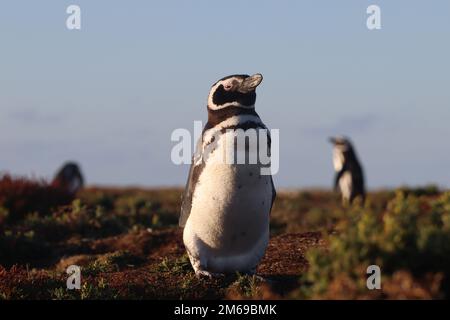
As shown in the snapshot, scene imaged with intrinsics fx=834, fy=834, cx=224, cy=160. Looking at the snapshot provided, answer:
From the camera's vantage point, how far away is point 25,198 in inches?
766

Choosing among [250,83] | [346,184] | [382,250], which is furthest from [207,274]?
[346,184]

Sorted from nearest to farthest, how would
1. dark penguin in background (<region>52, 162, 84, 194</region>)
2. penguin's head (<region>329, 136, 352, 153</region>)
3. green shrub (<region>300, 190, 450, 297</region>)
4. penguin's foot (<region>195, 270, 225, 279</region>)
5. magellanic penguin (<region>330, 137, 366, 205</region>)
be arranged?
green shrub (<region>300, 190, 450, 297</region>), penguin's foot (<region>195, 270, 225, 279</region>), magellanic penguin (<region>330, 137, 366, 205</region>), penguin's head (<region>329, 136, 352, 153</region>), dark penguin in background (<region>52, 162, 84, 194</region>)

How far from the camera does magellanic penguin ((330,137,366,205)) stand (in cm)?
2245

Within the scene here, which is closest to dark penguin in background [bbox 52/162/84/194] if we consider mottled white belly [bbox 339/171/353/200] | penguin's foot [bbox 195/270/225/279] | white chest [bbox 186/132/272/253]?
mottled white belly [bbox 339/171/353/200]

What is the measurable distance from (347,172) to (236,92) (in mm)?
13915

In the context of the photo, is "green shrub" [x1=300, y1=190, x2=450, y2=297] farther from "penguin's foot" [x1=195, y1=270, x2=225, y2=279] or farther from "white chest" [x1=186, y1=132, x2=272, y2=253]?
"penguin's foot" [x1=195, y1=270, x2=225, y2=279]

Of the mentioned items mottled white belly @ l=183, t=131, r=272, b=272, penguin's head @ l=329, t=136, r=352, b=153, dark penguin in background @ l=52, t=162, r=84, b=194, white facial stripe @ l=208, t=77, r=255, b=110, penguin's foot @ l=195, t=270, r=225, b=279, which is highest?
white facial stripe @ l=208, t=77, r=255, b=110

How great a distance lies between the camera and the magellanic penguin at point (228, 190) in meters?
9.19

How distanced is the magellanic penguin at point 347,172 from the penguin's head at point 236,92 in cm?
1296

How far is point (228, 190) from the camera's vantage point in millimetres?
9250

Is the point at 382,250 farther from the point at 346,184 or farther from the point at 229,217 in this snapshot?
the point at 346,184

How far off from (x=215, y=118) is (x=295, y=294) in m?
2.63
